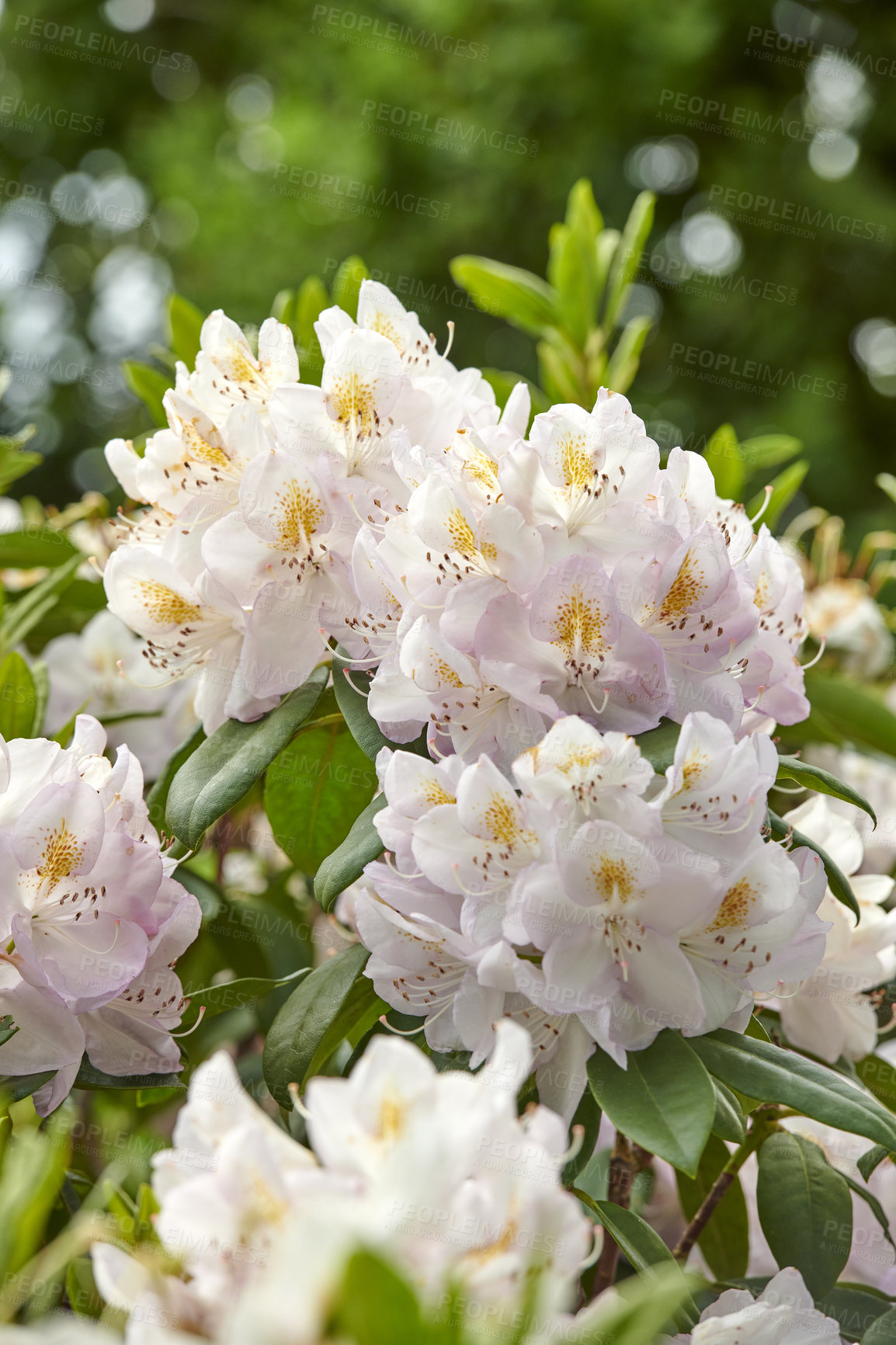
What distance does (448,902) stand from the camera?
0.71 m

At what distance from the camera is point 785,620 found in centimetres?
84

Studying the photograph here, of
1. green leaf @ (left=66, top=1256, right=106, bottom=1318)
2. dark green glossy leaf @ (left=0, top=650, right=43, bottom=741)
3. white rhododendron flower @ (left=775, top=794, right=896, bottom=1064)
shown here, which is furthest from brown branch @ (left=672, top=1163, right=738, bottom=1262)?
dark green glossy leaf @ (left=0, top=650, right=43, bottom=741)

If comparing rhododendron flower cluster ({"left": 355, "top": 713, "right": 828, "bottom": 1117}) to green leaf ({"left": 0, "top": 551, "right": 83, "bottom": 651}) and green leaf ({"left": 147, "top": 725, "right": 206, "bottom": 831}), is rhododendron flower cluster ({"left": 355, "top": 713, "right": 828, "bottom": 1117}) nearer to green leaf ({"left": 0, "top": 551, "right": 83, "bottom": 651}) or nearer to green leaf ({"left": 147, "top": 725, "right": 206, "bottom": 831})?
green leaf ({"left": 147, "top": 725, "right": 206, "bottom": 831})

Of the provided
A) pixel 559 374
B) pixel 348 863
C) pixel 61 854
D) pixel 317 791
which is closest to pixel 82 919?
pixel 61 854

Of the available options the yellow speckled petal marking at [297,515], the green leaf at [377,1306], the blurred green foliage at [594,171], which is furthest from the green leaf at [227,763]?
the blurred green foliage at [594,171]

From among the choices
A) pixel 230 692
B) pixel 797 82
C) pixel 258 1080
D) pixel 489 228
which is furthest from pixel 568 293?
pixel 797 82

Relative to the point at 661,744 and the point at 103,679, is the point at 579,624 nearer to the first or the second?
the point at 661,744

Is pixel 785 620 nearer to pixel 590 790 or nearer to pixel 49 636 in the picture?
pixel 590 790

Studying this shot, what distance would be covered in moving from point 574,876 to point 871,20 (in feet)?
20.2

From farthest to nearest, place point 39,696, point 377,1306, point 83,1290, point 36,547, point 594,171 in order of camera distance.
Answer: point 594,171 → point 36,547 → point 39,696 → point 83,1290 → point 377,1306

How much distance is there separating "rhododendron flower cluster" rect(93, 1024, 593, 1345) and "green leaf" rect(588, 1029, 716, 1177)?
154 mm

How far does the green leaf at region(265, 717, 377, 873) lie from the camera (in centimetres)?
99

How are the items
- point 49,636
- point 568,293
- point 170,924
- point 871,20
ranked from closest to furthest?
point 170,924, point 49,636, point 568,293, point 871,20

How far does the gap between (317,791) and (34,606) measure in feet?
1.19
